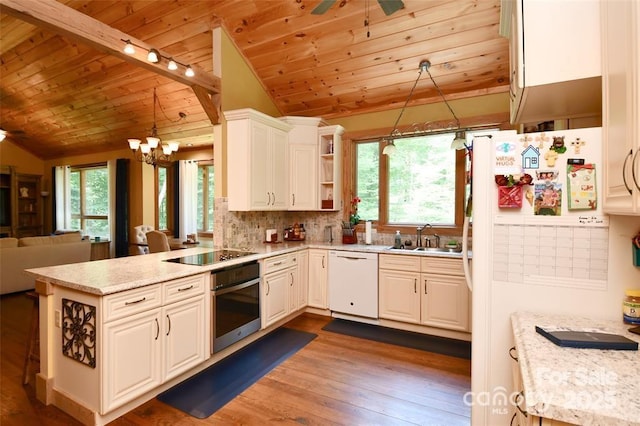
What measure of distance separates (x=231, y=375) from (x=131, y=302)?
1.07m

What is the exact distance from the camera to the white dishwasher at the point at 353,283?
3.67 m

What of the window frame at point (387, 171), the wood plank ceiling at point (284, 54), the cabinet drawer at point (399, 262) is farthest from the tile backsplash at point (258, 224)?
the wood plank ceiling at point (284, 54)

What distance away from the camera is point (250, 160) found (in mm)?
3566

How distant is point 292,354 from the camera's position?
118 inches

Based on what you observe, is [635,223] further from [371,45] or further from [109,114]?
[109,114]

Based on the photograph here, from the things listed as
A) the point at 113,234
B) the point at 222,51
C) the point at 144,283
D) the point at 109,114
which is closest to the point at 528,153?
the point at 144,283

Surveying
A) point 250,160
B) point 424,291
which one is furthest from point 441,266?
point 250,160

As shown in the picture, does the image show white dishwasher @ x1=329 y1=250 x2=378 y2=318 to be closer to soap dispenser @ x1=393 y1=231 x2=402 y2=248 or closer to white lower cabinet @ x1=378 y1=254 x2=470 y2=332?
white lower cabinet @ x1=378 y1=254 x2=470 y2=332

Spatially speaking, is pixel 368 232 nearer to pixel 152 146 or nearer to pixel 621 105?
pixel 621 105

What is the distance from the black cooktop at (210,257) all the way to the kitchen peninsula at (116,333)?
0.56ft

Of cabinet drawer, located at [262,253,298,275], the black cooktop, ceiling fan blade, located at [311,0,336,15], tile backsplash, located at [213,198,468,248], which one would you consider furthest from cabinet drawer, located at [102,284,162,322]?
ceiling fan blade, located at [311,0,336,15]

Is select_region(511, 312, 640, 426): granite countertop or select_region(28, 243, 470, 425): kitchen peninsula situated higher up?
select_region(511, 312, 640, 426): granite countertop

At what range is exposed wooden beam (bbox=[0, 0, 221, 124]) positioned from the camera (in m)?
2.26

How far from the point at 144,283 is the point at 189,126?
4.12 metres
